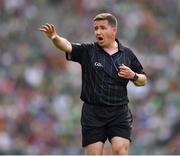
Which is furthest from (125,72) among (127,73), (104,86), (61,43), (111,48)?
(61,43)

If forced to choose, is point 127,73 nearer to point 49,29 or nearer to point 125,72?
point 125,72

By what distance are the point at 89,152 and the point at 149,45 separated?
27.5 feet

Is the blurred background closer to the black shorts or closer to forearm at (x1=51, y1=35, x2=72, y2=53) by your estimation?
the black shorts

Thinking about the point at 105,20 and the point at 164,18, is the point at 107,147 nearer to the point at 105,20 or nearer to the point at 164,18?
the point at 164,18

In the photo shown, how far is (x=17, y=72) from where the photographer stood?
1619cm

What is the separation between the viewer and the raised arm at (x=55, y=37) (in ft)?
27.7

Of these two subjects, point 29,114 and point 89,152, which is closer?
point 89,152

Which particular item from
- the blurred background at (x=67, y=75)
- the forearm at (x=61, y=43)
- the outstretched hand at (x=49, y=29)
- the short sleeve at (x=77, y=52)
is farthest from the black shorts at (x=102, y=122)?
the blurred background at (x=67, y=75)

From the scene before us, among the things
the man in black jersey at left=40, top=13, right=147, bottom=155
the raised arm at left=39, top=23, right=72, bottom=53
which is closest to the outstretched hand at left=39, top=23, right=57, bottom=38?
the raised arm at left=39, top=23, right=72, bottom=53

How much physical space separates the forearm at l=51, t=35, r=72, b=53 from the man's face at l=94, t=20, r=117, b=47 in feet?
1.05

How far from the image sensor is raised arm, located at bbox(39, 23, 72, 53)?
845cm

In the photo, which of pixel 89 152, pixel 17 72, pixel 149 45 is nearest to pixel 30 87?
pixel 17 72

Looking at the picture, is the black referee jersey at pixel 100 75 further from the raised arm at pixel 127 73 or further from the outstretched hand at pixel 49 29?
the outstretched hand at pixel 49 29

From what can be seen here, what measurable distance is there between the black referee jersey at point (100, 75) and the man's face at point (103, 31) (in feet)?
0.38
